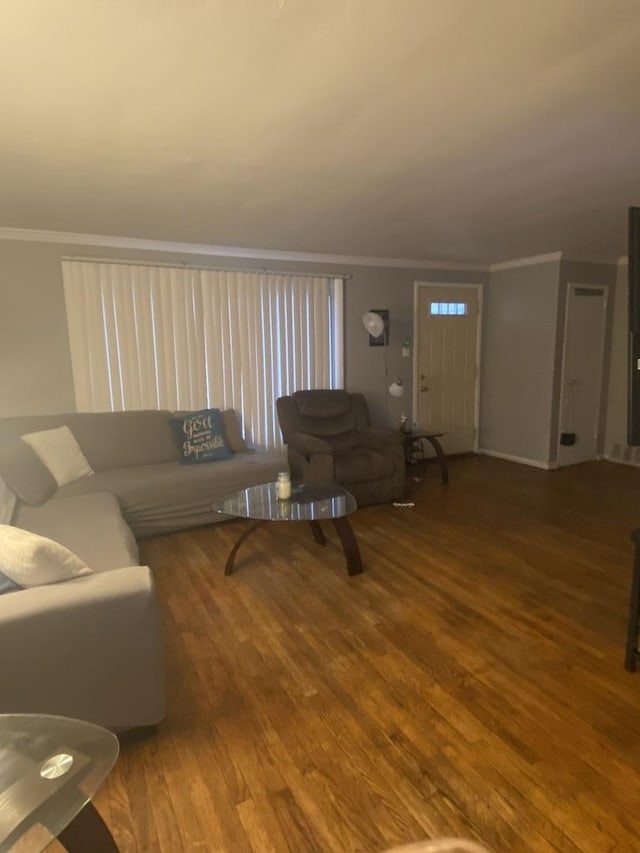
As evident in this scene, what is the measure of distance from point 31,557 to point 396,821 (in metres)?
1.43

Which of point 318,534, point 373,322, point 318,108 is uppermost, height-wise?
point 318,108

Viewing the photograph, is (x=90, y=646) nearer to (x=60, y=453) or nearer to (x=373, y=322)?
(x=60, y=453)

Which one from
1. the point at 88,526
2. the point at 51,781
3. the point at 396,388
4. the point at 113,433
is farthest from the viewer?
the point at 396,388

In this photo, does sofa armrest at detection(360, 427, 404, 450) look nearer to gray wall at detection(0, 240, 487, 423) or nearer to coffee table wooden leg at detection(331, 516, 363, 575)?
coffee table wooden leg at detection(331, 516, 363, 575)

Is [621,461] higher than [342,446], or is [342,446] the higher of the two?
[342,446]

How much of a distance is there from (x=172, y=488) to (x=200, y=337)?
1568 mm

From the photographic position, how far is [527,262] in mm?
5352

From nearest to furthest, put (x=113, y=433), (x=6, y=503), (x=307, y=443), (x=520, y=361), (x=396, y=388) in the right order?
(x=6, y=503) → (x=113, y=433) → (x=307, y=443) → (x=396, y=388) → (x=520, y=361)

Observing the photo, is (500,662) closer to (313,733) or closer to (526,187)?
(313,733)

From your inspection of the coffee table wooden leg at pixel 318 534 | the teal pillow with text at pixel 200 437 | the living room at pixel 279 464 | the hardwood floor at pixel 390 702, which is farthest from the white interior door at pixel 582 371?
the teal pillow with text at pixel 200 437

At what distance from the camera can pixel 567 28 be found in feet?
4.46

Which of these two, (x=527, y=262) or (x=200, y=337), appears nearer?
(x=200, y=337)

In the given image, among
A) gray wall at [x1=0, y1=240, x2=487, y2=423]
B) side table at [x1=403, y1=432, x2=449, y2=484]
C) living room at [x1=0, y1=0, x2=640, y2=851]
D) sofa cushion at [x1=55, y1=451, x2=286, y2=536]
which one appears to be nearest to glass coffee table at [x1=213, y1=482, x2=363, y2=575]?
living room at [x1=0, y1=0, x2=640, y2=851]

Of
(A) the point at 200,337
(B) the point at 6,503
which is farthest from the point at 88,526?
(A) the point at 200,337
